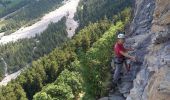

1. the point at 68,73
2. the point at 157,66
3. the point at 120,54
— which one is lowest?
the point at 157,66

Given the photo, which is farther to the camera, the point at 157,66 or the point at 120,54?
the point at 120,54

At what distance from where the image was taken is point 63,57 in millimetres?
115875

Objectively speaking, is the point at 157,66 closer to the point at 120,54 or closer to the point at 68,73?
the point at 120,54

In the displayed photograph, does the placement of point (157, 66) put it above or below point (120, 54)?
below

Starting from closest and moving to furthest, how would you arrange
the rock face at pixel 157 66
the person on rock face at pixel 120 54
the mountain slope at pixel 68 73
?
the rock face at pixel 157 66 → the person on rock face at pixel 120 54 → the mountain slope at pixel 68 73

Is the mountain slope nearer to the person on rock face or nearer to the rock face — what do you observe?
the person on rock face

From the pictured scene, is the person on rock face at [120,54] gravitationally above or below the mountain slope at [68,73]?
below

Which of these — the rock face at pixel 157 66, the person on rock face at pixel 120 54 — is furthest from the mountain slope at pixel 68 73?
the rock face at pixel 157 66

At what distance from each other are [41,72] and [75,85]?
1020 inches

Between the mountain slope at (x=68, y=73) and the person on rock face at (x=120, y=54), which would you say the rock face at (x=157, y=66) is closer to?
the person on rock face at (x=120, y=54)

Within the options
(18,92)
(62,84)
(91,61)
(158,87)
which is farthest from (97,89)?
(18,92)

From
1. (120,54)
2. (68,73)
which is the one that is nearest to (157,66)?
(120,54)

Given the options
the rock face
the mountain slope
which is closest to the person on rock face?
the rock face

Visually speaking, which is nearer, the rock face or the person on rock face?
the rock face
